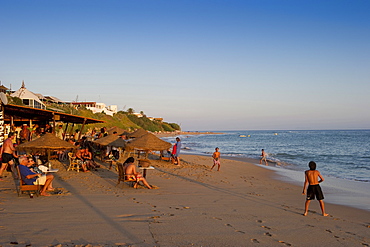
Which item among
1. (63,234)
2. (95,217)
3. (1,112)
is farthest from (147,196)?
(1,112)

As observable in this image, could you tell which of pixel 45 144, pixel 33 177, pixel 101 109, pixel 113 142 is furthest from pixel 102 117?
pixel 33 177

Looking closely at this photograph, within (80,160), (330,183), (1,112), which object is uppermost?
(1,112)

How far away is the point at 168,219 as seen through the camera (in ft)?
18.5

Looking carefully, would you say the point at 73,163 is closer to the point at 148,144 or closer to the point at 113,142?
the point at 113,142

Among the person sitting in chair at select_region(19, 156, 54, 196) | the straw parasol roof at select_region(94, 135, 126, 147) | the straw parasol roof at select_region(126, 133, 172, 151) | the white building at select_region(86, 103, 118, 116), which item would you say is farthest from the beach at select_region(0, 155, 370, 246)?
the white building at select_region(86, 103, 118, 116)

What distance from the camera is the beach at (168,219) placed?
462 centimetres

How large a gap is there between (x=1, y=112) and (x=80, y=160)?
3883 mm

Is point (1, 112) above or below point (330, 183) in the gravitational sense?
above

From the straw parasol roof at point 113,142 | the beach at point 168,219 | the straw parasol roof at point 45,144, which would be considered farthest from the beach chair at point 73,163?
the beach at point 168,219

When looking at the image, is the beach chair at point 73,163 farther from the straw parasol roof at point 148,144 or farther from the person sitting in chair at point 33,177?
the person sitting in chair at point 33,177

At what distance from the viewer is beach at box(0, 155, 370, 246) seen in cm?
462

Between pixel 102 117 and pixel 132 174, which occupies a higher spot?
pixel 102 117

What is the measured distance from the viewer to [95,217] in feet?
18.4

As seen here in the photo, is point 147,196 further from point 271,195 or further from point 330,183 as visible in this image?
point 330,183
